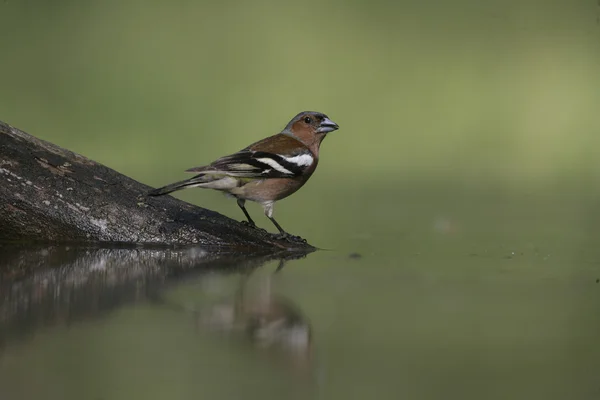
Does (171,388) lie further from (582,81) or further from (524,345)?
(582,81)

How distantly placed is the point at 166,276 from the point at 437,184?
5.99 metres

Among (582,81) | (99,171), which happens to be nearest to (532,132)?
(582,81)

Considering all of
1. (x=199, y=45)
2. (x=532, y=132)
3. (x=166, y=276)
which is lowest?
(x=166, y=276)

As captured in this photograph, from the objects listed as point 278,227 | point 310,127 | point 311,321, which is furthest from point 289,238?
point 311,321

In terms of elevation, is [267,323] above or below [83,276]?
below

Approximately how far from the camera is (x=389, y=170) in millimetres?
11977

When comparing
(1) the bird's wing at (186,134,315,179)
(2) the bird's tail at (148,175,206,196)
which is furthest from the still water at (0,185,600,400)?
(1) the bird's wing at (186,134,315,179)

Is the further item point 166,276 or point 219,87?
point 219,87

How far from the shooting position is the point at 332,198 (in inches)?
379

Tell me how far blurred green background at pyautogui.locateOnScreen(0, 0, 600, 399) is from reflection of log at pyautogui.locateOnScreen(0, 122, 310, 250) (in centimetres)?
73

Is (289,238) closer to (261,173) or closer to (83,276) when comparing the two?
(261,173)

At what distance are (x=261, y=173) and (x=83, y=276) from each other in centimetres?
140

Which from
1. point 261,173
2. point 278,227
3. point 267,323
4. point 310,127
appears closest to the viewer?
point 267,323

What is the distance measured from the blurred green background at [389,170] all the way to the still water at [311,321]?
20 mm
